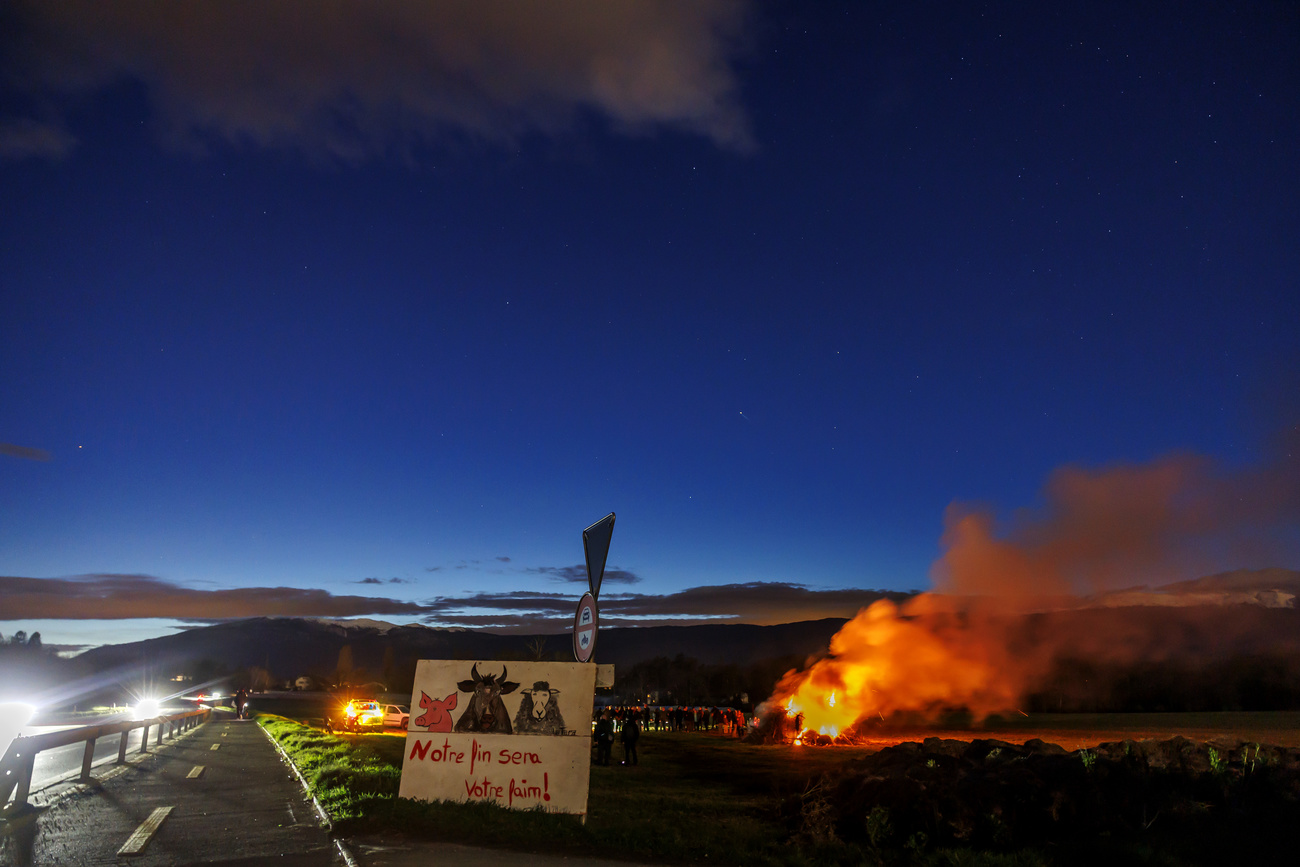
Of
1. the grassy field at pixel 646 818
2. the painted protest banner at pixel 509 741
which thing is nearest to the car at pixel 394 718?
the grassy field at pixel 646 818

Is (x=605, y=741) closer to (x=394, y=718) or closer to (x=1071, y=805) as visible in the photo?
(x=1071, y=805)

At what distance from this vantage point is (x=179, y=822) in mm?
10133

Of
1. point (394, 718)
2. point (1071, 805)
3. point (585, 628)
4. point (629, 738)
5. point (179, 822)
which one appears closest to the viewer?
point (585, 628)

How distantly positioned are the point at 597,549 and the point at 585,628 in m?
0.98

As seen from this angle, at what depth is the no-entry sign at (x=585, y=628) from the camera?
31.0 ft

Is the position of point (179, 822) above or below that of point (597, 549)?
below

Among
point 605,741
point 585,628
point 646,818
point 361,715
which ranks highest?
point 585,628

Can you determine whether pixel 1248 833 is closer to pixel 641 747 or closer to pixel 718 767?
pixel 718 767

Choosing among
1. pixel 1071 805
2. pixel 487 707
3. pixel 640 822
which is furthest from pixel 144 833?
pixel 1071 805

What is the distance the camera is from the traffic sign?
31.2 ft

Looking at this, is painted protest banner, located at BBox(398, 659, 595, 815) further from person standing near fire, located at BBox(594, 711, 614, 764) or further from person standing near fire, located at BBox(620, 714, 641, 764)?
person standing near fire, located at BBox(620, 714, 641, 764)

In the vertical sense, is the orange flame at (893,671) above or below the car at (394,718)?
above

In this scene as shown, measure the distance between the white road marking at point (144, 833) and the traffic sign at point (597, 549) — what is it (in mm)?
5460

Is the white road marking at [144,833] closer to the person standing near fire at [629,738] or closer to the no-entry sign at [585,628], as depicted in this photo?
the no-entry sign at [585,628]
